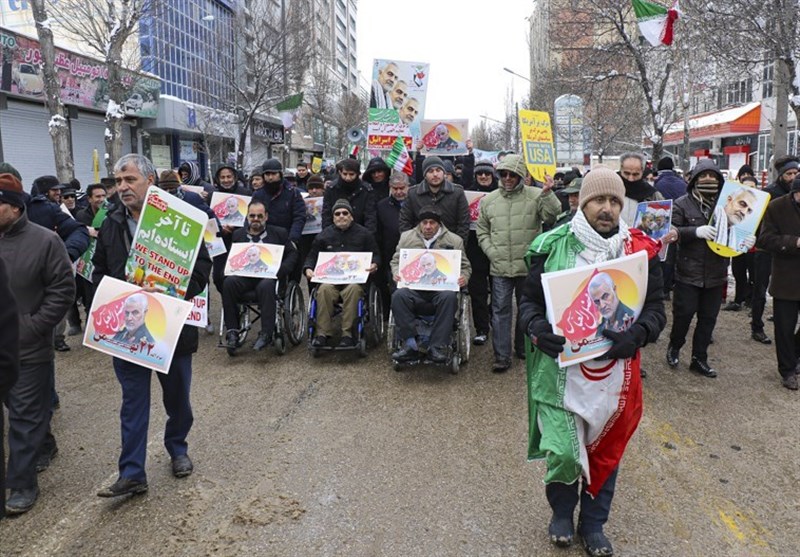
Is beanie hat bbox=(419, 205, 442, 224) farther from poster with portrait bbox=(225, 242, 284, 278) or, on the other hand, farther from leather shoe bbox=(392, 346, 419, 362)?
poster with portrait bbox=(225, 242, 284, 278)

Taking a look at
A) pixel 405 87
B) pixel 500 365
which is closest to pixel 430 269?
pixel 500 365

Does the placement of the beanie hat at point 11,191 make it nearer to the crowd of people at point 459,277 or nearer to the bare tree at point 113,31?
the crowd of people at point 459,277

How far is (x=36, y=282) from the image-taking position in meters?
3.81

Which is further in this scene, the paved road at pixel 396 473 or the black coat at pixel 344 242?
the black coat at pixel 344 242

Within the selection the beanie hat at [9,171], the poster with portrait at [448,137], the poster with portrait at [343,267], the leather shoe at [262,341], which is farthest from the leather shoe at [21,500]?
the poster with portrait at [448,137]

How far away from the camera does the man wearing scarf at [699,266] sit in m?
6.04

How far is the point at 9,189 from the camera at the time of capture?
3.75 m

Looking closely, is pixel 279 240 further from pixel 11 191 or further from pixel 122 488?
pixel 122 488

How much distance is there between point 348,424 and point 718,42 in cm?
916

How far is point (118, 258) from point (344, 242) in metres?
3.58

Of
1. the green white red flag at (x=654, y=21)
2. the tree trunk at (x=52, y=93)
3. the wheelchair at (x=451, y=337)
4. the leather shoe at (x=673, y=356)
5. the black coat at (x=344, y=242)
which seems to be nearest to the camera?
the wheelchair at (x=451, y=337)

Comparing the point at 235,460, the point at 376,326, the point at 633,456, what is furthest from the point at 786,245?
the point at 235,460

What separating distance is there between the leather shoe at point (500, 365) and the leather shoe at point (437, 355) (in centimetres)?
56

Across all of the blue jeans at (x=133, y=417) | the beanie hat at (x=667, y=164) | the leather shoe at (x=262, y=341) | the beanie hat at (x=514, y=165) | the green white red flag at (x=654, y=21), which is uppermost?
the green white red flag at (x=654, y=21)
